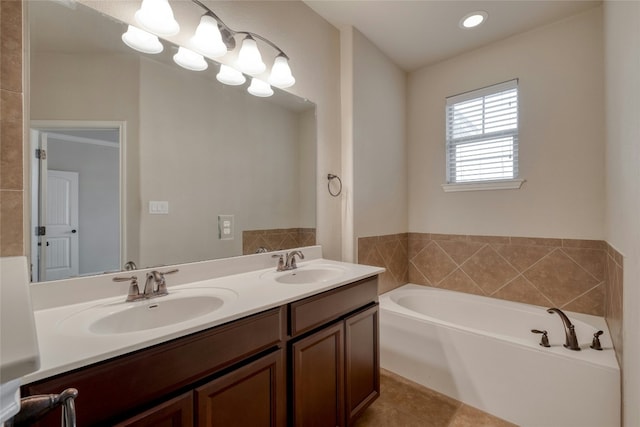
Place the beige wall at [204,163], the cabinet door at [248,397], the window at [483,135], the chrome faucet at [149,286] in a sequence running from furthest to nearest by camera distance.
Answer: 1. the window at [483,135]
2. the beige wall at [204,163]
3. the chrome faucet at [149,286]
4. the cabinet door at [248,397]

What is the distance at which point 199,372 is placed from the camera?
2.91ft

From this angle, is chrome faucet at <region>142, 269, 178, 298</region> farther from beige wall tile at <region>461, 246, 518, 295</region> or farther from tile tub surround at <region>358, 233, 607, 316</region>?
beige wall tile at <region>461, 246, 518, 295</region>

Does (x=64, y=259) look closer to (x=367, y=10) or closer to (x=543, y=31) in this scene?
(x=367, y=10)

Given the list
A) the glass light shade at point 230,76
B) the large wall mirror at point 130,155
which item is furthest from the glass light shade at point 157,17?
the glass light shade at point 230,76

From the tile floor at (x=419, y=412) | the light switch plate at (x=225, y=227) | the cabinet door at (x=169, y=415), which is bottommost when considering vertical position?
the tile floor at (x=419, y=412)

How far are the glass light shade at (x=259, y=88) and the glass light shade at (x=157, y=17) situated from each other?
1.69 ft

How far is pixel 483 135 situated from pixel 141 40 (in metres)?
2.60

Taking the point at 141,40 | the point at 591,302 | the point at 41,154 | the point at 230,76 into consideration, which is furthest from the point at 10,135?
the point at 591,302

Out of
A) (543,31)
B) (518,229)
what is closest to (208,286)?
(518,229)

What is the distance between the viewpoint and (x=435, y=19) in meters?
2.13

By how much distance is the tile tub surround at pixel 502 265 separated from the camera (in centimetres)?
209

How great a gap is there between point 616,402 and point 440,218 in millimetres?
1647

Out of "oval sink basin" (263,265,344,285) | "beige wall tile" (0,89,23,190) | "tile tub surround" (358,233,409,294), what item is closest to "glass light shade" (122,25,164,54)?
"beige wall tile" (0,89,23,190)

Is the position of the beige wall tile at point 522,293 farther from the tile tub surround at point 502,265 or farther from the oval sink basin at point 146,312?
the oval sink basin at point 146,312
